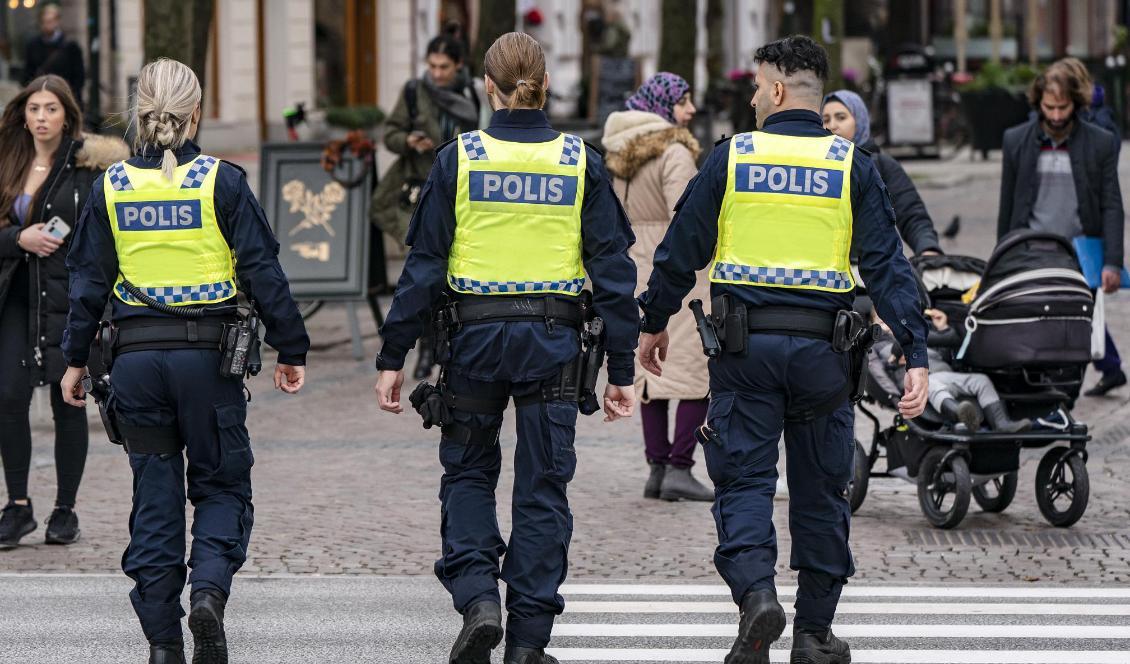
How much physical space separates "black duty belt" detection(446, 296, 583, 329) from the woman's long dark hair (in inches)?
100

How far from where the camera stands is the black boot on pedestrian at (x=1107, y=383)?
1135 centimetres

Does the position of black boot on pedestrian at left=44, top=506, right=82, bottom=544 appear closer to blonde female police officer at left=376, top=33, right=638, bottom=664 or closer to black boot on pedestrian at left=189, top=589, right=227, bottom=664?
black boot on pedestrian at left=189, top=589, right=227, bottom=664

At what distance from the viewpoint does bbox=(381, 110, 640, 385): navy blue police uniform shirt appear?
5.74m

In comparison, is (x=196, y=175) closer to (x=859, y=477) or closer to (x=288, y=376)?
(x=288, y=376)

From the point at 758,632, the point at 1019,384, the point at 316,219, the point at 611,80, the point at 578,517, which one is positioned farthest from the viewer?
the point at 611,80

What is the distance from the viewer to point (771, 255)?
5766 mm

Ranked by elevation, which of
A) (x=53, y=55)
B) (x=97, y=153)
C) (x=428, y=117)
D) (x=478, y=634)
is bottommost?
(x=478, y=634)

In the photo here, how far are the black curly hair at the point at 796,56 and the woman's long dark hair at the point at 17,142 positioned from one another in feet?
9.89

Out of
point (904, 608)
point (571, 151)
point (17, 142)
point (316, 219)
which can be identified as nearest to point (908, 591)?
point (904, 608)

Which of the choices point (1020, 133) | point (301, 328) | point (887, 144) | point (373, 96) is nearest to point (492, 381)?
point (301, 328)

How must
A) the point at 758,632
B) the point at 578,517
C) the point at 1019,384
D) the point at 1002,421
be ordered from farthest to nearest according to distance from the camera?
the point at 578,517, the point at 1019,384, the point at 1002,421, the point at 758,632

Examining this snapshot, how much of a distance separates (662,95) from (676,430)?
1405mm

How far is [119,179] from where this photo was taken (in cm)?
577

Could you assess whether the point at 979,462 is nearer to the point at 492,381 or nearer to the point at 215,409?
the point at 492,381
